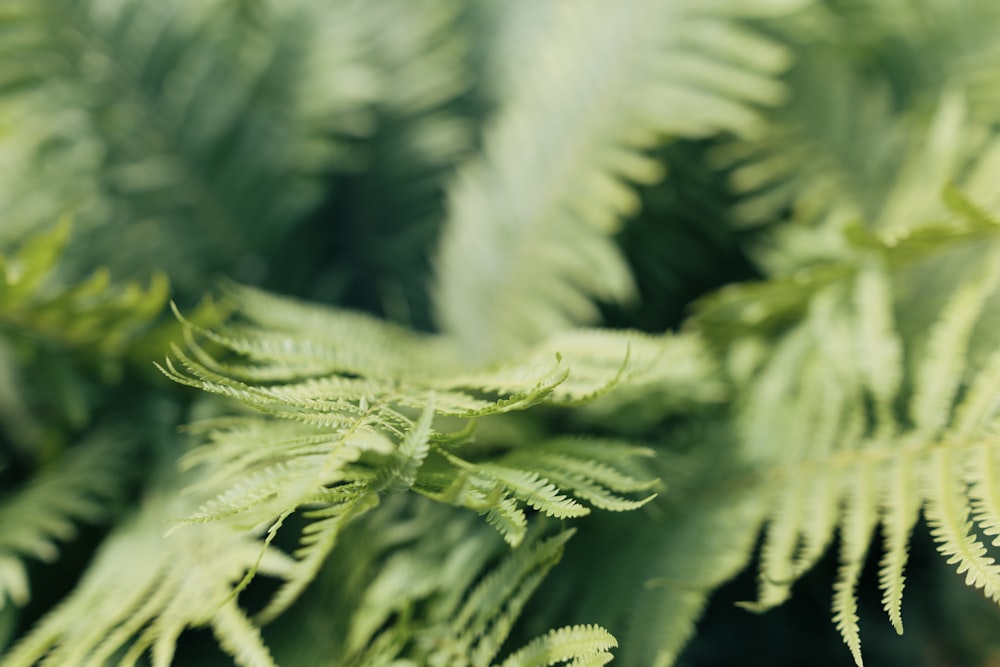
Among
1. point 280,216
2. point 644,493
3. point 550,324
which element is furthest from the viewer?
point 280,216

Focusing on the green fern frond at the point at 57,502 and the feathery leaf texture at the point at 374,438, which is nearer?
the feathery leaf texture at the point at 374,438

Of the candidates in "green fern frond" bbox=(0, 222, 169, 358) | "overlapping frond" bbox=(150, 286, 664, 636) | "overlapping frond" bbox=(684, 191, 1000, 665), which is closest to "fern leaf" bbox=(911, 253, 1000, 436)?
"overlapping frond" bbox=(684, 191, 1000, 665)

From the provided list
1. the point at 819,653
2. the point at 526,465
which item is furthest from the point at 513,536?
the point at 819,653

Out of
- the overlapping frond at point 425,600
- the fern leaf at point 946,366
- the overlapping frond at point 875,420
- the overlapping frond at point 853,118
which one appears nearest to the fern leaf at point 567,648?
the overlapping frond at point 425,600

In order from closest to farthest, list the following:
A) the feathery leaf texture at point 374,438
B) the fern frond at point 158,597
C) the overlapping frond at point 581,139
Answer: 1. the feathery leaf texture at point 374,438
2. the fern frond at point 158,597
3. the overlapping frond at point 581,139

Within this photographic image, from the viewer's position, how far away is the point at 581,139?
0.70 meters

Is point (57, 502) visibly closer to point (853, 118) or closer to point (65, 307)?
point (65, 307)

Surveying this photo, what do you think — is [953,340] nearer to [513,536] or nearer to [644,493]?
[644,493]

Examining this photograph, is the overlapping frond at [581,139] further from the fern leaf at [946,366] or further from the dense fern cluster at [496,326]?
the fern leaf at [946,366]

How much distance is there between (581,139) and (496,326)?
0.63ft

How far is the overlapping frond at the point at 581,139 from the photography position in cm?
68

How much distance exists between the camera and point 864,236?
1.76 feet

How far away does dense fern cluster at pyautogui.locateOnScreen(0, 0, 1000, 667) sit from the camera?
0.46 meters

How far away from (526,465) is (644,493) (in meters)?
0.22
